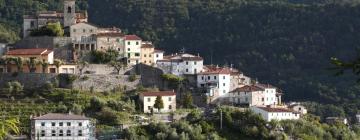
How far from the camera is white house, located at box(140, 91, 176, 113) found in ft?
197

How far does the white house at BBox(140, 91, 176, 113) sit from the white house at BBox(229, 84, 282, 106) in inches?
192

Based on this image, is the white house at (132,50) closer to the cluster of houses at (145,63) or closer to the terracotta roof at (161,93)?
the cluster of houses at (145,63)

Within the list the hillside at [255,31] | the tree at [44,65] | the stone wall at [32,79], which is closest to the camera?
the stone wall at [32,79]

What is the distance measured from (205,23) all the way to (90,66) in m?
60.4

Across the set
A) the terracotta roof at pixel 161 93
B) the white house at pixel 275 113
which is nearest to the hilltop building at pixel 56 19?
the terracotta roof at pixel 161 93

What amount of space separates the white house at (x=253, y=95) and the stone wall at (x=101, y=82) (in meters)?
6.41

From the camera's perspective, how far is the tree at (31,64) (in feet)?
201

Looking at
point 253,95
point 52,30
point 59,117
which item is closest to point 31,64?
point 52,30

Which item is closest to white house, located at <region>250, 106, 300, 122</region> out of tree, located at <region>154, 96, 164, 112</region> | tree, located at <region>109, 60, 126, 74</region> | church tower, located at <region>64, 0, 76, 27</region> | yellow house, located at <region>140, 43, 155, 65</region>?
tree, located at <region>154, 96, 164, 112</region>

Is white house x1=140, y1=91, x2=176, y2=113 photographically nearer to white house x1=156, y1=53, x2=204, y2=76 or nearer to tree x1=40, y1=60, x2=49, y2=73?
white house x1=156, y1=53, x2=204, y2=76

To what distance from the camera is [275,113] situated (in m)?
62.0

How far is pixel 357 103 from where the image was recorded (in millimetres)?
93750

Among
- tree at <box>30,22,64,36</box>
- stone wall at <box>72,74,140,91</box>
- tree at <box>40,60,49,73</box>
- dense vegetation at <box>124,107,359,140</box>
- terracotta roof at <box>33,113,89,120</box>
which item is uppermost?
tree at <box>30,22,64,36</box>

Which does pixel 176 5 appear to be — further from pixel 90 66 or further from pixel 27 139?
pixel 27 139
